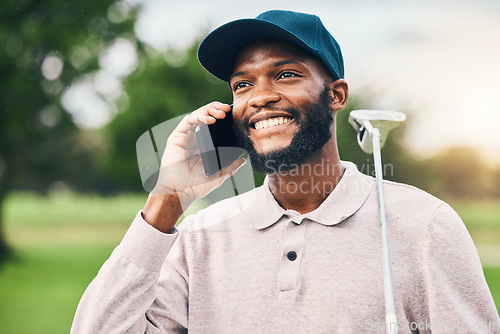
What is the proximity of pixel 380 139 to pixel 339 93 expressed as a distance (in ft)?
0.59

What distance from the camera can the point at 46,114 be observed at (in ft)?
31.5

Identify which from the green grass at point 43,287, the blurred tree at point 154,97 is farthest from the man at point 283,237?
the blurred tree at point 154,97

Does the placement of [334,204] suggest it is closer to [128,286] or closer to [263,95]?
[263,95]

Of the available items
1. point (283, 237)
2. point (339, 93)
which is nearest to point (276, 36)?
point (339, 93)

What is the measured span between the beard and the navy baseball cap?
11 centimetres

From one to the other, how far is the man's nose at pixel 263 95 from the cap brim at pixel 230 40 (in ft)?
0.44

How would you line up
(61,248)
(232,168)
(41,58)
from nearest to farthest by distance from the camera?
(232,168), (41,58), (61,248)

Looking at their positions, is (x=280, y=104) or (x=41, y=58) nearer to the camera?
(x=280, y=104)

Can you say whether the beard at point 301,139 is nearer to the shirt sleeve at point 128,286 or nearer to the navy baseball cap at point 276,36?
Result: the navy baseball cap at point 276,36

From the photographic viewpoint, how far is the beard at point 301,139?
4.68 feet

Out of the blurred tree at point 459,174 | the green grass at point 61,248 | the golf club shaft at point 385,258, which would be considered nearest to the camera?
the golf club shaft at point 385,258

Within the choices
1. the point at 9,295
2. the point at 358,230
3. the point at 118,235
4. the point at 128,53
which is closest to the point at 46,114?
the point at 128,53

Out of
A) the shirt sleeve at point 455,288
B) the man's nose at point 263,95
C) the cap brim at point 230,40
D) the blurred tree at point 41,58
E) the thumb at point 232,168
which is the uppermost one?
the blurred tree at point 41,58

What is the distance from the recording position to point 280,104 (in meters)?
1.41
